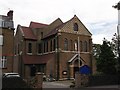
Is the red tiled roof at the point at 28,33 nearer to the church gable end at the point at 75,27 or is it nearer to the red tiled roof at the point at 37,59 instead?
the red tiled roof at the point at 37,59

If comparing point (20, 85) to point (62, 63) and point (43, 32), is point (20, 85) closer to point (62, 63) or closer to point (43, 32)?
point (62, 63)

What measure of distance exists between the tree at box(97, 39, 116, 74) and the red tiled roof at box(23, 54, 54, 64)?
12.5 metres

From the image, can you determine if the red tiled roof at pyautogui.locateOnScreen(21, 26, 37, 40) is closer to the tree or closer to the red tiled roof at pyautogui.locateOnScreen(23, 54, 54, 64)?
the red tiled roof at pyautogui.locateOnScreen(23, 54, 54, 64)

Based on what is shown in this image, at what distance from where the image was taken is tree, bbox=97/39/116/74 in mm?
40938

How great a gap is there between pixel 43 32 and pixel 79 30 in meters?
9.29

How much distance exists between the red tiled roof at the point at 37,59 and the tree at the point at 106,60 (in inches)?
491

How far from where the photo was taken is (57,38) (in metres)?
50.8

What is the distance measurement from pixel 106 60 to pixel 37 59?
19.3m

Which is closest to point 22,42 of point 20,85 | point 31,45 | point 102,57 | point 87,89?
point 31,45

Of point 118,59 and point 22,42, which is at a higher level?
point 22,42

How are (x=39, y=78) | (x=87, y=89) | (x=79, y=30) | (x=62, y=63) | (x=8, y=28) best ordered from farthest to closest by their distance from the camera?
(x=79, y=30) < (x=62, y=63) < (x=8, y=28) < (x=87, y=89) < (x=39, y=78)

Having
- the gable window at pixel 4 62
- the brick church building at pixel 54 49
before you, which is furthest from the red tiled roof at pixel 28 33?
the gable window at pixel 4 62

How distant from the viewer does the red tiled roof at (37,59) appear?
51.8 m

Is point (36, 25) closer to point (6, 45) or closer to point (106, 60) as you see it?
point (6, 45)
